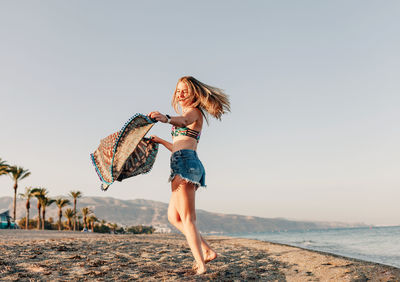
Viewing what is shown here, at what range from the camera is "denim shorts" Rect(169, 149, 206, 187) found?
396cm

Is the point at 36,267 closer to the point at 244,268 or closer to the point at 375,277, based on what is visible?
the point at 244,268

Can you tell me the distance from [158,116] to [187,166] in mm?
725

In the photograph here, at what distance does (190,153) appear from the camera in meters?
4.06

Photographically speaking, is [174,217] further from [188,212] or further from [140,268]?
[140,268]

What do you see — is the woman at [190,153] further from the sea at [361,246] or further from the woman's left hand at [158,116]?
the sea at [361,246]

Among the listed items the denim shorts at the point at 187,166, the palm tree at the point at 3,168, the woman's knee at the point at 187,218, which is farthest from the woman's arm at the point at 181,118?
the palm tree at the point at 3,168

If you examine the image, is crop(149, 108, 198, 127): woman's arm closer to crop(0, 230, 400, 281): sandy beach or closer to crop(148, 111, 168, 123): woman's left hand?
crop(148, 111, 168, 123): woman's left hand

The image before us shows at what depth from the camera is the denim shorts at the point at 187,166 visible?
3.96 metres

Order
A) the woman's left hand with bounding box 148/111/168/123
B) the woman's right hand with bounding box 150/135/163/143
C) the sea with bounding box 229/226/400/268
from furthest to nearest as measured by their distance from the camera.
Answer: the sea with bounding box 229/226/400/268 → the woman's right hand with bounding box 150/135/163/143 → the woman's left hand with bounding box 148/111/168/123

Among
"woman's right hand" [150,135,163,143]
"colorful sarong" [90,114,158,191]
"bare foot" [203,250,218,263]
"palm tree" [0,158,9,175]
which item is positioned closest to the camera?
"colorful sarong" [90,114,158,191]

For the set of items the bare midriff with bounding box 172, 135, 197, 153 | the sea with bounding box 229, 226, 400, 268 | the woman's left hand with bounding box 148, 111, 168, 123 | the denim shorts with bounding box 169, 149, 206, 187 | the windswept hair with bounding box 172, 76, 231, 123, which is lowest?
the sea with bounding box 229, 226, 400, 268

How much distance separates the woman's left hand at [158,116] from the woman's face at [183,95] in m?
0.60

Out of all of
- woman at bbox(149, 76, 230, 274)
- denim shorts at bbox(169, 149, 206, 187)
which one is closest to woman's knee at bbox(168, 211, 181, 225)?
woman at bbox(149, 76, 230, 274)

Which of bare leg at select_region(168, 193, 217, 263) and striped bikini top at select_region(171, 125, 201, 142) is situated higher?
striped bikini top at select_region(171, 125, 201, 142)
